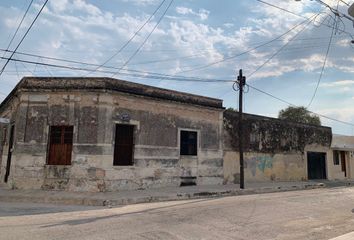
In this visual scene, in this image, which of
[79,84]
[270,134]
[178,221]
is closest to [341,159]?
[270,134]

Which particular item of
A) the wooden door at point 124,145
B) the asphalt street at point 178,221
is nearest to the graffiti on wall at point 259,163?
the wooden door at point 124,145

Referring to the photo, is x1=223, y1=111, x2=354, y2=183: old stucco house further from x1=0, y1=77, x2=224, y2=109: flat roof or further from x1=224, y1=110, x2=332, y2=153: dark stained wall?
x1=0, y1=77, x2=224, y2=109: flat roof

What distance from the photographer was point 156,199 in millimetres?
13695

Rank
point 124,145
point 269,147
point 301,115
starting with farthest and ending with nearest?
1. point 301,115
2. point 269,147
3. point 124,145

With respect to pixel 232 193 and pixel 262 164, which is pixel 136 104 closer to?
pixel 232 193

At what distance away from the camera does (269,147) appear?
79.2 feet

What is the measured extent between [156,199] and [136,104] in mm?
5225

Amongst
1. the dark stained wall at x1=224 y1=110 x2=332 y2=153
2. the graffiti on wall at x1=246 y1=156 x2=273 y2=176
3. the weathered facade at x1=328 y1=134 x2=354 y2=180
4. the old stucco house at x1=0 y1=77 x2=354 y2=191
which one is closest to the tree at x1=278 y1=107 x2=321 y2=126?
the weathered facade at x1=328 y1=134 x2=354 y2=180

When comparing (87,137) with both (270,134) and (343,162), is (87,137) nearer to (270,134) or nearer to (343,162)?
(270,134)

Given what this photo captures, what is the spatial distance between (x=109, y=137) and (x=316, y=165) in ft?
65.3

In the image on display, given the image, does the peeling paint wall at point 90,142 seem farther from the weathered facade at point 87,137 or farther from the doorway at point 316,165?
the doorway at point 316,165

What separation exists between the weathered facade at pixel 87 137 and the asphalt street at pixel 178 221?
10.6 ft

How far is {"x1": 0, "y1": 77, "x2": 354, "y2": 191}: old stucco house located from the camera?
15.5 metres

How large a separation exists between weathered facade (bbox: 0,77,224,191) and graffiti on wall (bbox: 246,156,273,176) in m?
7.11
